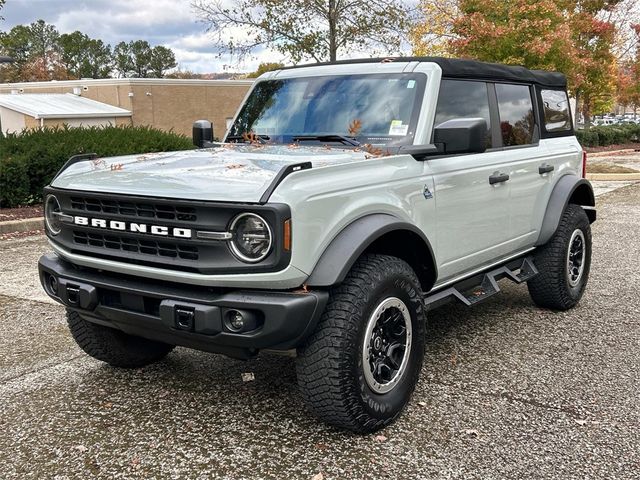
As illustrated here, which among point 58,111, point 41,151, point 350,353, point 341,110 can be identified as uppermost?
point 341,110

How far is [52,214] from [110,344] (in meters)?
0.89

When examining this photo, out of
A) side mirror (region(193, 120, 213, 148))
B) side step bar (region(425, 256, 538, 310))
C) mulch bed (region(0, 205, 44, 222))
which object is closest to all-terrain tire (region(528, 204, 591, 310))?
side step bar (region(425, 256, 538, 310))

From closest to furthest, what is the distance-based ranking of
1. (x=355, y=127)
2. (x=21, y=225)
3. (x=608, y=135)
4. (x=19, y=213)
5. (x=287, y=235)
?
(x=287, y=235)
(x=355, y=127)
(x=21, y=225)
(x=19, y=213)
(x=608, y=135)

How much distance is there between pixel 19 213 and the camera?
1018 centimetres

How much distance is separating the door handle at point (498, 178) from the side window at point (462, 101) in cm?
22

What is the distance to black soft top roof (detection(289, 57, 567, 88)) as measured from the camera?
4227 mm

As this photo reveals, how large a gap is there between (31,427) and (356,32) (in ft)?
40.7

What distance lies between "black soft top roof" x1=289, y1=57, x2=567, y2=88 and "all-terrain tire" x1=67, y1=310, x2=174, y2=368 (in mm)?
2253

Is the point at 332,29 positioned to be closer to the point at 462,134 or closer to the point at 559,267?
the point at 559,267

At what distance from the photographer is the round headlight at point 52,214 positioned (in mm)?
3557

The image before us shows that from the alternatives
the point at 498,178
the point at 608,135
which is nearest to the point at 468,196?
the point at 498,178

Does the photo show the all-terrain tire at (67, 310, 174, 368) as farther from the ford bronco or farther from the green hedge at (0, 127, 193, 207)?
the green hedge at (0, 127, 193, 207)

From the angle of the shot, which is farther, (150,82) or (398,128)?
(150,82)

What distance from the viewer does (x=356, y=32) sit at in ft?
47.0
